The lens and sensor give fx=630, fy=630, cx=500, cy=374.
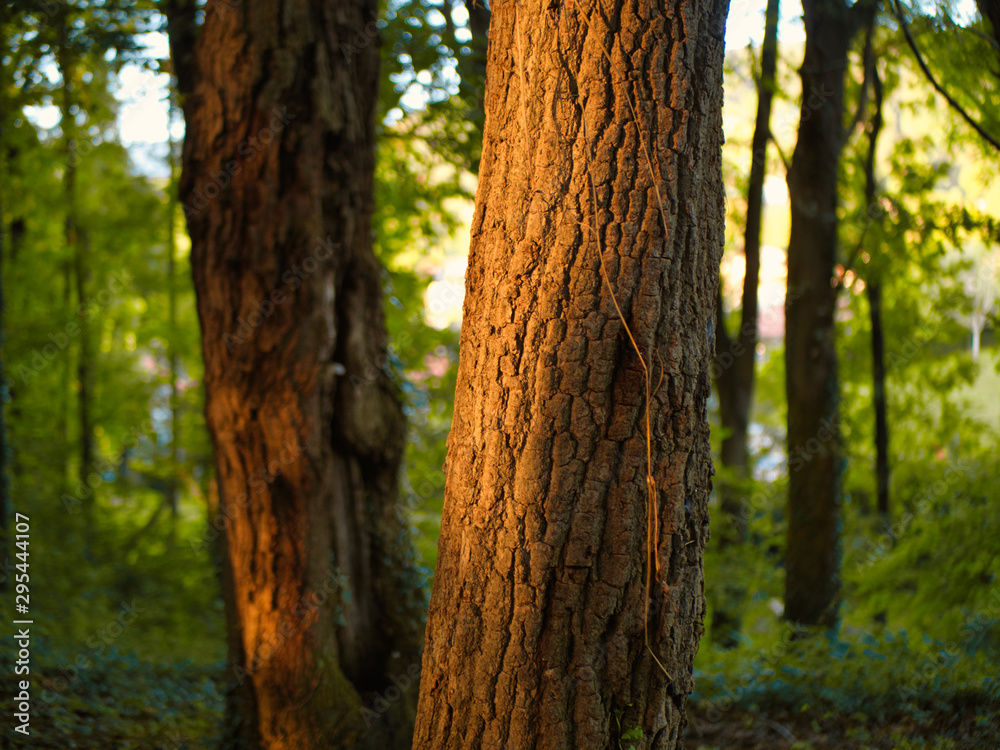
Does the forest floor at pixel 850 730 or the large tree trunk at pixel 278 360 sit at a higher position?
the large tree trunk at pixel 278 360

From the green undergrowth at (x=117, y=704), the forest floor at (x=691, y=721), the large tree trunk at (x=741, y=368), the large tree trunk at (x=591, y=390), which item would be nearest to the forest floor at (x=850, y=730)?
the forest floor at (x=691, y=721)

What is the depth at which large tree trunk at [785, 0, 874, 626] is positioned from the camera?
5.68 m

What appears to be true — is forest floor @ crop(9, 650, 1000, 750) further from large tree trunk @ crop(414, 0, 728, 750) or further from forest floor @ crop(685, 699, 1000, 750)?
large tree trunk @ crop(414, 0, 728, 750)

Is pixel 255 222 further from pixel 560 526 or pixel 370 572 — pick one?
pixel 560 526
